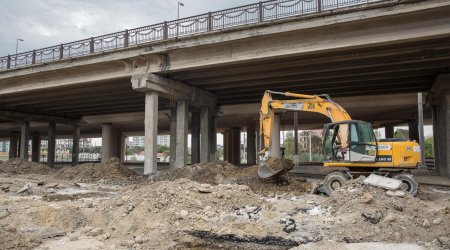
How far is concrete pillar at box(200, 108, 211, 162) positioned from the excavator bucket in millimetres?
11504

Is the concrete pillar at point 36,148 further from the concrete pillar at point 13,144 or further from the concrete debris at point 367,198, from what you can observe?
the concrete debris at point 367,198

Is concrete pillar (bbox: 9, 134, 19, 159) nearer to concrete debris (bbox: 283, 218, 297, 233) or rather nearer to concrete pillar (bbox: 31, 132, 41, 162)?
concrete pillar (bbox: 31, 132, 41, 162)

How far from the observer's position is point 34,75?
24391mm

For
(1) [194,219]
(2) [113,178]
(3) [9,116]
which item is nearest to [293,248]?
(1) [194,219]

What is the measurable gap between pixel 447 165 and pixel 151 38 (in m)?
16.9

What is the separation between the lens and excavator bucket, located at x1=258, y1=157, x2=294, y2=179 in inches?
564

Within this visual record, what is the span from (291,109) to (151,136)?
9.04m

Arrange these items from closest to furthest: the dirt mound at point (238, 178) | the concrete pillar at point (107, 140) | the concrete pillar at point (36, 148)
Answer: the dirt mound at point (238, 178)
the concrete pillar at point (107, 140)
the concrete pillar at point (36, 148)

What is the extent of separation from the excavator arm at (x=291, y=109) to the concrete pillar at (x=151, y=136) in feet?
25.9

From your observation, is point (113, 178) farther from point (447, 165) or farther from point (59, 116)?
point (59, 116)

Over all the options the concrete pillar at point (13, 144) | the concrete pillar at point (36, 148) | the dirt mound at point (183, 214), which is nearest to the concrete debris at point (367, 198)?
the dirt mound at point (183, 214)

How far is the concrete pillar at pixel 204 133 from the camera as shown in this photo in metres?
25.8

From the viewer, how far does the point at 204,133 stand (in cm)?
2597

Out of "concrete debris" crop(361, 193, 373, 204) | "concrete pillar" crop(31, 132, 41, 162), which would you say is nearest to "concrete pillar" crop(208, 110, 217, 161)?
"concrete debris" crop(361, 193, 373, 204)
